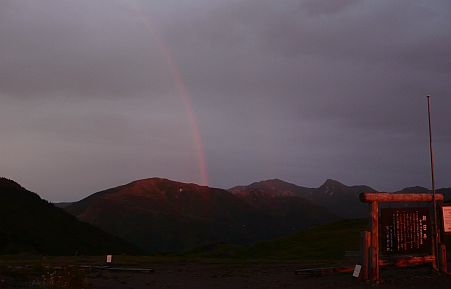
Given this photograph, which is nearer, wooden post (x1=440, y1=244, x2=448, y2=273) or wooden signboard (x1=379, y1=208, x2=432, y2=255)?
wooden signboard (x1=379, y1=208, x2=432, y2=255)

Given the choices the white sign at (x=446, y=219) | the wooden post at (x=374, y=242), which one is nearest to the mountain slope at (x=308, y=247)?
the white sign at (x=446, y=219)

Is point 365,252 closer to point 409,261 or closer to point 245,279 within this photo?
point 409,261

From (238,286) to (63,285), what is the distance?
6426 mm

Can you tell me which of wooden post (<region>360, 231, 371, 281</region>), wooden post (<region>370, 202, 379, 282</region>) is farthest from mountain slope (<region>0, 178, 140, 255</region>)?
wooden post (<region>370, 202, 379, 282</region>)

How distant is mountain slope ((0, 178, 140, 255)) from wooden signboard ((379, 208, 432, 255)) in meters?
60.0

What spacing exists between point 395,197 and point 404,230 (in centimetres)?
115

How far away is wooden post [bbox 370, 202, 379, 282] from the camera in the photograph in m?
19.2

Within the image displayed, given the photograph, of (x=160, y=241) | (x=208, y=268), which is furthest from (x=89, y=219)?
(x=208, y=268)

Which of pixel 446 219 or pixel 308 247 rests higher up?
pixel 446 219

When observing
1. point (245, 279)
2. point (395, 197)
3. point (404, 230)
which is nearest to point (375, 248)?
point (404, 230)

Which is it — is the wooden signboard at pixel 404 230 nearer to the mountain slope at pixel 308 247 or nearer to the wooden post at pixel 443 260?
the wooden post at pixel 443 260

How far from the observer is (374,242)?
1947 centimetres

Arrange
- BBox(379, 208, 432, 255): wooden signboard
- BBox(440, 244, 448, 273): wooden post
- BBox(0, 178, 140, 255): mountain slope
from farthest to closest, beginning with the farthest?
BBox(0, 178, 140, 255): mountain slope, BBox(440, 244, 448, 273): wooden post, BBox(379, 208, 432, 255): wooden signboard

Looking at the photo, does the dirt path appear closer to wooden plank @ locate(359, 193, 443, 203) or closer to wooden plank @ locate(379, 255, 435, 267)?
wooden plank @ locate(379, 255, 435, 267)
